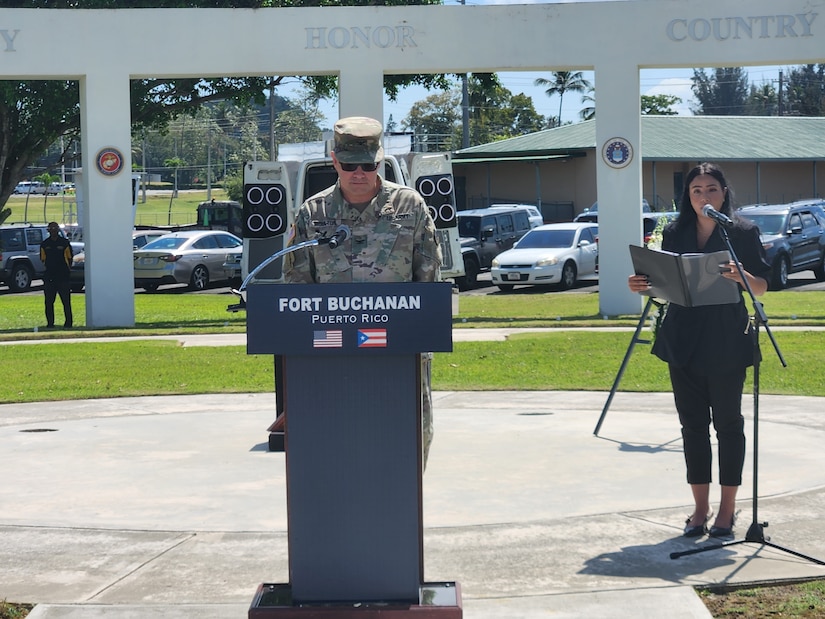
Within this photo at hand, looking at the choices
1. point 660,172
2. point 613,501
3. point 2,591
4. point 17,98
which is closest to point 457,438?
point 613,501

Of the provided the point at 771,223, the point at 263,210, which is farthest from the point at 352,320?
the point at 771,223

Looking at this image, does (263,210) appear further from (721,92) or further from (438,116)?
(721,92)

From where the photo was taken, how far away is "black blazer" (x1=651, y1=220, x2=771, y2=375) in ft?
19.9

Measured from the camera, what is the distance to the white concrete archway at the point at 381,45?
1919cm

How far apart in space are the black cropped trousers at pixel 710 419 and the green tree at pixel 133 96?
22690 millimetres

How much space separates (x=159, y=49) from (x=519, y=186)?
116 feet

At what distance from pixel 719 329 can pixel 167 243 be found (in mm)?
28018

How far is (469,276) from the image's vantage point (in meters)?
31.2

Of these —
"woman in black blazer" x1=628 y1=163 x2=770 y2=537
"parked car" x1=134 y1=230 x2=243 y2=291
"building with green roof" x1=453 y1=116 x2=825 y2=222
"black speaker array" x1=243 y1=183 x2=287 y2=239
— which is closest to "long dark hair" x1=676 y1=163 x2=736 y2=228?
"woman in black blazer" x1=628 y1=163 x2=770 y2=537

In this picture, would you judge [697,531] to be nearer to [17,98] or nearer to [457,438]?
[457,438]

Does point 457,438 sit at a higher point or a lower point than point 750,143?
lower

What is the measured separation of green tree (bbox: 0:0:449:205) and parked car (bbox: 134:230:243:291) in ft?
10.6

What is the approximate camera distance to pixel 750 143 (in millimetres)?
51562

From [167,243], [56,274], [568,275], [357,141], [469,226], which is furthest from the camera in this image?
[469,226]
